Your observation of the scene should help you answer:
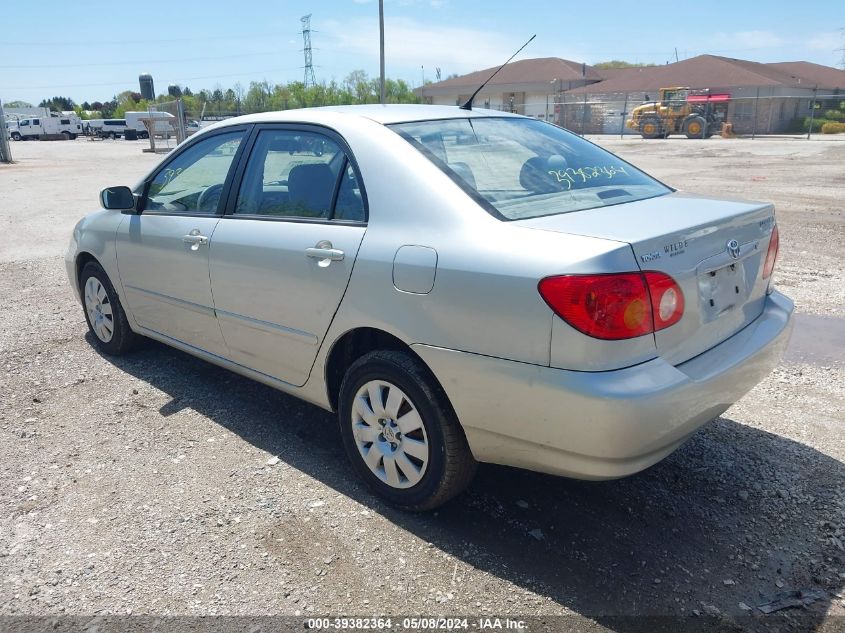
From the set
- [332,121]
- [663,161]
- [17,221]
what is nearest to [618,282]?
[332,121]

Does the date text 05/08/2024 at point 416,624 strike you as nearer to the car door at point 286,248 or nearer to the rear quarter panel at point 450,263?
the rear quarter panel at point 450,263

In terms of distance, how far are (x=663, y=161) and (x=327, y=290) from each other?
2241cm

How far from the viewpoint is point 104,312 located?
16.8 feet

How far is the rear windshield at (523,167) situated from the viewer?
3021 millimetres

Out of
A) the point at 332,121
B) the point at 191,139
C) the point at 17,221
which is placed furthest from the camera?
the point at 17,221

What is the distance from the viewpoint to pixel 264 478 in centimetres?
352

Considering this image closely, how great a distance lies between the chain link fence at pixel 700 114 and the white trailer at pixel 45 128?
41187 millimetres

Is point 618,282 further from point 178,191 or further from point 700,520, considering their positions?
point 178,191

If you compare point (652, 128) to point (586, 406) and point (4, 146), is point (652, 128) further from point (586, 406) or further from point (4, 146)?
point (586, 406)

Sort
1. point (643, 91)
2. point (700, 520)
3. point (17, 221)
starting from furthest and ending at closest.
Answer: point (643, 91) < point (17, 221) < point (700, 520)

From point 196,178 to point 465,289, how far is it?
244 centimetres

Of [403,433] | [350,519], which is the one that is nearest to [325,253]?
[403,433]

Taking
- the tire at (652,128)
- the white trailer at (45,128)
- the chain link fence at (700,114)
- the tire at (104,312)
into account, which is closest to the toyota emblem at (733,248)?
the tire at (104,312)

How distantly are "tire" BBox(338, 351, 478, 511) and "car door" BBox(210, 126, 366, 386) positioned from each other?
0.35 m
